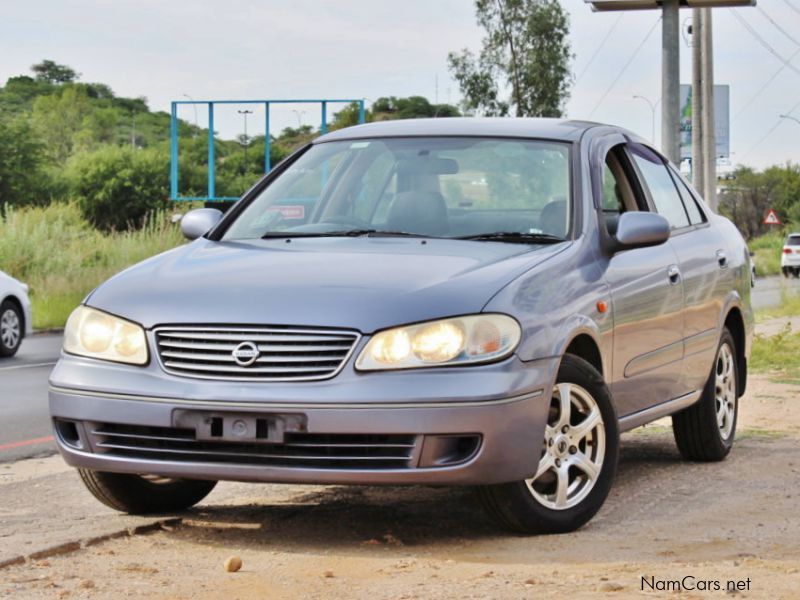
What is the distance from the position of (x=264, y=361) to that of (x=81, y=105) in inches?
5397

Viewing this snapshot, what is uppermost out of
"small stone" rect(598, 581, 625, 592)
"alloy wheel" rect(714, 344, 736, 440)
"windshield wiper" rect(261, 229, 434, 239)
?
"windshield wiper" rect(261, 229, 434, 239)

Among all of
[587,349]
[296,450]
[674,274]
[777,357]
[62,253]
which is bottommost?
[777,357]

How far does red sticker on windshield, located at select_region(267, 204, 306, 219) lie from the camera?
24.4 feet

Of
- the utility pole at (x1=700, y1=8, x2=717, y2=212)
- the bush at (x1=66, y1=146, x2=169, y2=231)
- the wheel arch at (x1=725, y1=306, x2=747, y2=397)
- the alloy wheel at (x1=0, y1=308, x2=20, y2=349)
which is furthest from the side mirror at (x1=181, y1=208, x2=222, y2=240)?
the bush at (x1=66, y1=146, x2=169, y2=231)

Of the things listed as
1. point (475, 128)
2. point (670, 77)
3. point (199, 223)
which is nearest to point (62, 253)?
point (670, 77)

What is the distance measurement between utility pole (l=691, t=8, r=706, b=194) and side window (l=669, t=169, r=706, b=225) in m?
15.3

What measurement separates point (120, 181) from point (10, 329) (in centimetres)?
6245

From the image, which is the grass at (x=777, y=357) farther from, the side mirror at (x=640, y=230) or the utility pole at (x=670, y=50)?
the side mirror at (x=640, y=230)

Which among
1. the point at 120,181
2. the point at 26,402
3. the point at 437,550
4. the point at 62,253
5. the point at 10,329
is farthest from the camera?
the point at 120,181

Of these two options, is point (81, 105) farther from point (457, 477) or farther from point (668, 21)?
point (457, 477)

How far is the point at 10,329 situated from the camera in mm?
18219

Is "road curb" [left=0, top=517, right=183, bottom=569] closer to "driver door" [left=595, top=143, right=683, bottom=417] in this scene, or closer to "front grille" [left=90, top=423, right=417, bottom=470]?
"front grille" [left=90, top=423, right=417, bottom=470]

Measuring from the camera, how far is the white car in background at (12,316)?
59.3 ft

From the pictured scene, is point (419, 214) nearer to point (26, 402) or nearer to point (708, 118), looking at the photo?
point (26, 402)
